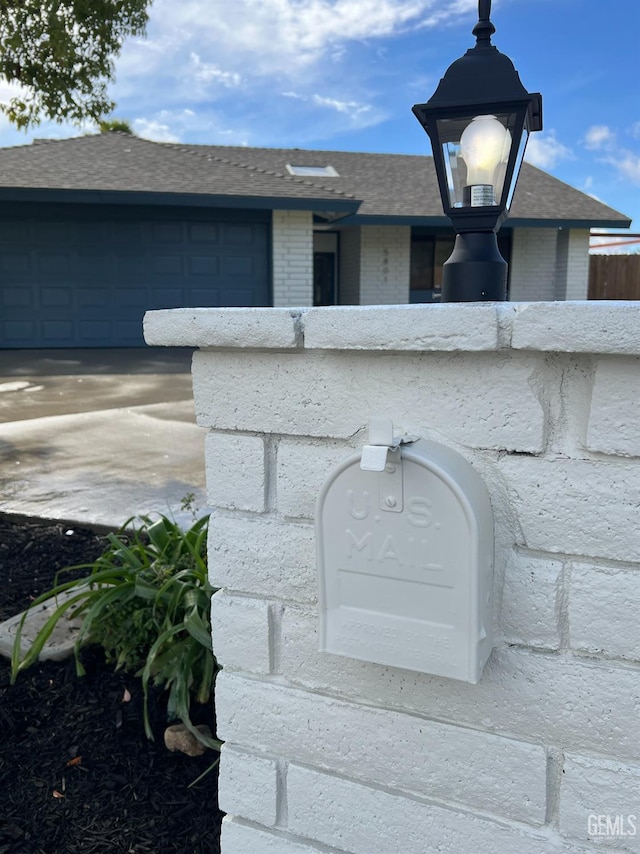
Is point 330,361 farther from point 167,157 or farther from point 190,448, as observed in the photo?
point 167,157

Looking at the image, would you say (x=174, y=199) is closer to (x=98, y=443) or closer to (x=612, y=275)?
(x=98, y=443)

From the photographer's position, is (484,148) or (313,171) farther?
(313,171)

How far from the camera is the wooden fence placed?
2008cm

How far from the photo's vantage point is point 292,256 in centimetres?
1498

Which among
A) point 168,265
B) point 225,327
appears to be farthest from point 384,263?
point 225,327

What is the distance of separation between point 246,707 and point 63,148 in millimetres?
16339

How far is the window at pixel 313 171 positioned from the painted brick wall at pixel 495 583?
1709 centimetres

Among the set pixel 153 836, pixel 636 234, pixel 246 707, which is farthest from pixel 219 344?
pixel 636 234

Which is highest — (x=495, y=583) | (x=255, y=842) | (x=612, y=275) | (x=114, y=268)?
(x=612, y=275)

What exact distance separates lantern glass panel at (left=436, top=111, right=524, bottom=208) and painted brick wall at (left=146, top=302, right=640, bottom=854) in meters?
1.70

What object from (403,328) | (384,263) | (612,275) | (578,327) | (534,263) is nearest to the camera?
(578,327)

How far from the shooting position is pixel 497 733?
131cm

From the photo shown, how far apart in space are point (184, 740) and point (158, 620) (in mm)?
397

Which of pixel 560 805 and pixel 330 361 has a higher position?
pixel 330 361
